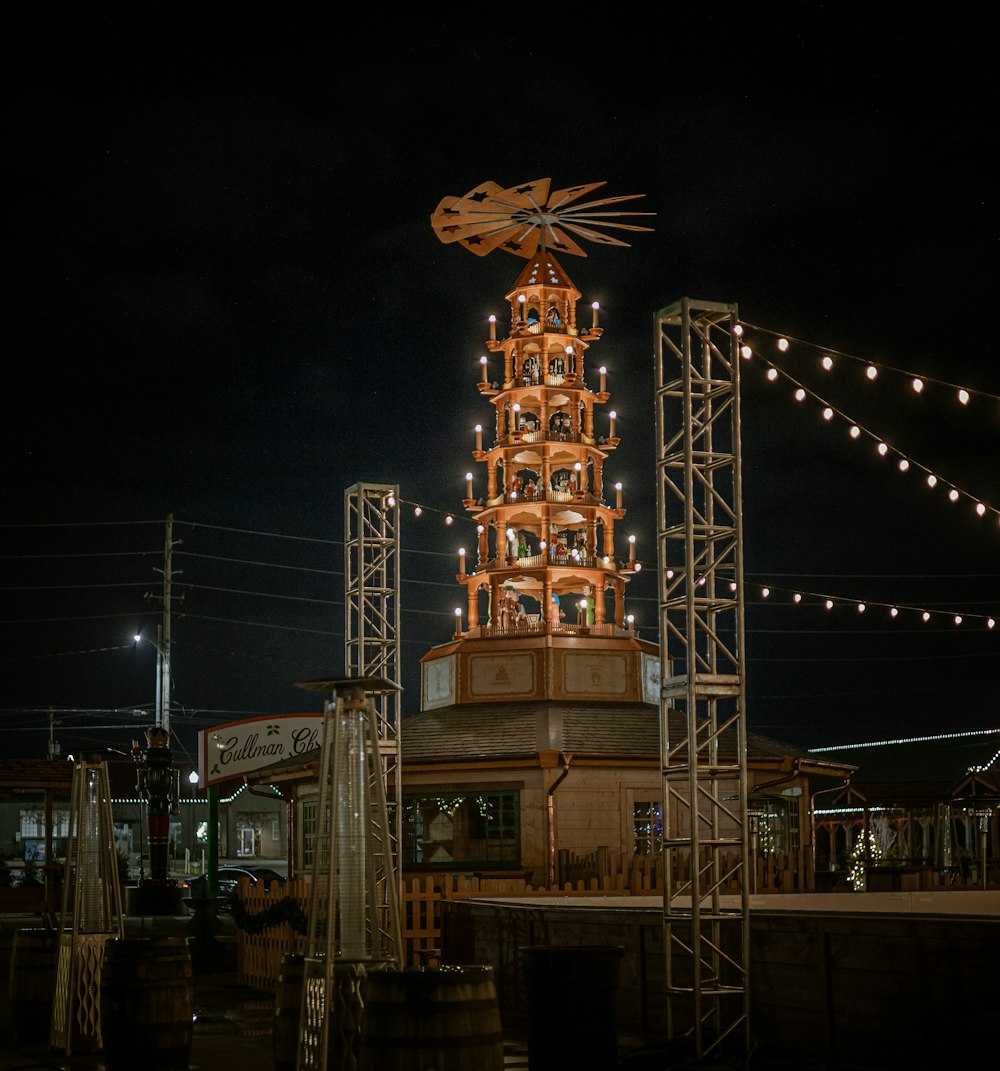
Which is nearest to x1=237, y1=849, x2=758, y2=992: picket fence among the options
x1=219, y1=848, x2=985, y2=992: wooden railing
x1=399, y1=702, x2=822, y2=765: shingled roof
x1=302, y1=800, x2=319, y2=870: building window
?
x1=219, y1=848, x2=985, y2=992: wooden railing

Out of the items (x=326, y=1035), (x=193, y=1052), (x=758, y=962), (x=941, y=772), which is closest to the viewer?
(x=326, y=1035)

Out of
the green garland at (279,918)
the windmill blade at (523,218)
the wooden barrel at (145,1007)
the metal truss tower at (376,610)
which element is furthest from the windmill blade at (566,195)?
the wooden barrel at (145,1007)

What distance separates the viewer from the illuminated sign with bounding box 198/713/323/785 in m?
28.2

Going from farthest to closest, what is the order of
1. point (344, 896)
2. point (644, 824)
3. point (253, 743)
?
point (253, 743), point (644, 824), point (344, 896)

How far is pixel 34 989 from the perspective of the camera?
49.6 feet

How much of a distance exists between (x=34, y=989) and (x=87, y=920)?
1111mm

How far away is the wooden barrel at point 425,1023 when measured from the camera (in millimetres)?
9172

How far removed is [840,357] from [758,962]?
6.19m

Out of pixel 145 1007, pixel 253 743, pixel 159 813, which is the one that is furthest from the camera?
pixel 253 743

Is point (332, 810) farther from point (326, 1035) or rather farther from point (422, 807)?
point (422, 807)

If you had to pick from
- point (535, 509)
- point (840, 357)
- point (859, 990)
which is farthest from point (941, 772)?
point (859, 990)

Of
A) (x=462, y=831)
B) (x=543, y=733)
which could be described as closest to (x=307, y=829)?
(x=462, y=831)

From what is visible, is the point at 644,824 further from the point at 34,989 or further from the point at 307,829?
the point at 34,989

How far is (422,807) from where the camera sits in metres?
26.8
